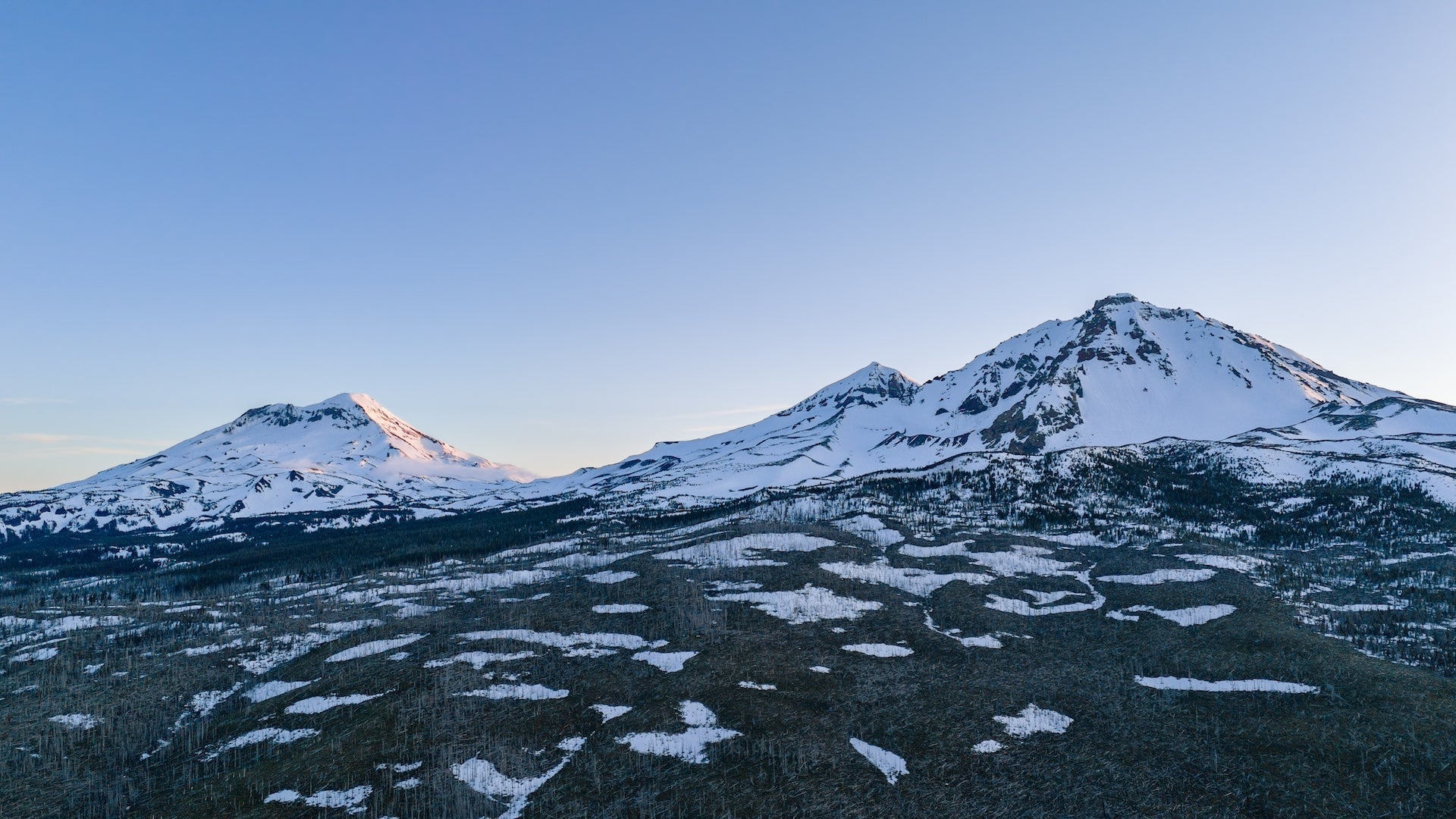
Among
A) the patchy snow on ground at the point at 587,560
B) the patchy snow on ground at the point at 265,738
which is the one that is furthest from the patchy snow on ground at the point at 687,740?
the patchy snow on ground at the point at 587,560

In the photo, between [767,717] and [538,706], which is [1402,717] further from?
[538,706]

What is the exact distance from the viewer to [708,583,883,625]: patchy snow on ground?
53.7m

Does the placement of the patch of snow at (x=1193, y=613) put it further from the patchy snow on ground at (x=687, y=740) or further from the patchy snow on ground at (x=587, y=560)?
the patchy snow on ground at (x=587, y=560)

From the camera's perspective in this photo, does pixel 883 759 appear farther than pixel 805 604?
No

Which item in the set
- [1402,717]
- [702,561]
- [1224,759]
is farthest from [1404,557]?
[702,561]

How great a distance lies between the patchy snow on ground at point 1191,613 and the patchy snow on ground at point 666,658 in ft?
116

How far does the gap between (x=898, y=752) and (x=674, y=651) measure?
19.1m

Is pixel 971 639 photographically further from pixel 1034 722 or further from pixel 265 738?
pixel 265 738

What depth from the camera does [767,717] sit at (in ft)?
112

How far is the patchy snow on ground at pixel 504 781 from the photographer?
27.2m

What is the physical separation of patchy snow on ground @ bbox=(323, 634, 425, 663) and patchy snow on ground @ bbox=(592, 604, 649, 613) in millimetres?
14361

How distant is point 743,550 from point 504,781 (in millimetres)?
55090

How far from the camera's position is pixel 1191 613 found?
171 feet

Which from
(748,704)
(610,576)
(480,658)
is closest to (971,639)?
(748,704)
